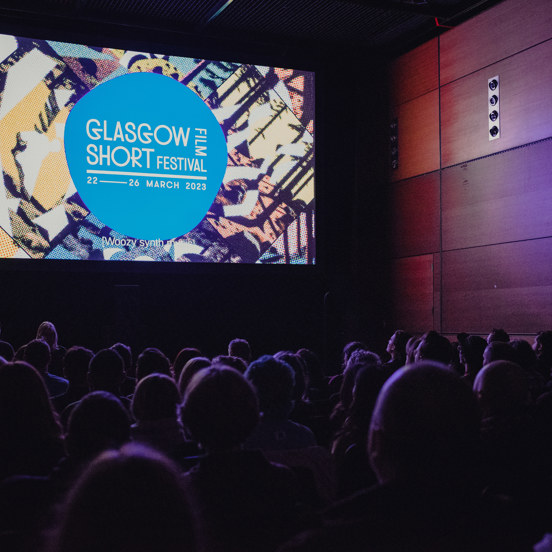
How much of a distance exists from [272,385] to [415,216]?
21.9ft

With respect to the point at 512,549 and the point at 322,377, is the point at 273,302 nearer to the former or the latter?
the point at 322,377

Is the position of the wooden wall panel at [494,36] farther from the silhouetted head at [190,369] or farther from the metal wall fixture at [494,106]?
the silhouetted head at [190,369]

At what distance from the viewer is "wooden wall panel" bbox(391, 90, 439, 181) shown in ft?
28.7

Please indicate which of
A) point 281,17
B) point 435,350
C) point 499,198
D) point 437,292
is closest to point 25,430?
point 435,350

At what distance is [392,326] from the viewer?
31.0 feet

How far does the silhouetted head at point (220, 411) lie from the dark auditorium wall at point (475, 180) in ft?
19.1

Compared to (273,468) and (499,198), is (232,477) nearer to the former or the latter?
(273,468)

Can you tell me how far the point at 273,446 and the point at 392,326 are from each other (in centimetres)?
685

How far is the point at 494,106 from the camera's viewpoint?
25.6 ft

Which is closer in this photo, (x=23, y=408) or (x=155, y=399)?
(x=23, y=408)

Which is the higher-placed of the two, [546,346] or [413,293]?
[413,293]

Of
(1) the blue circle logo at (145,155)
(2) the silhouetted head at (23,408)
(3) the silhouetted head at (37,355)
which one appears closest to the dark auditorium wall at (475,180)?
(1) the blue circle logo at (145,155)

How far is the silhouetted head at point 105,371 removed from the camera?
12.1ft

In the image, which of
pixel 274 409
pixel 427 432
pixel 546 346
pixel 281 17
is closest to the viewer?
pixel 427 432
